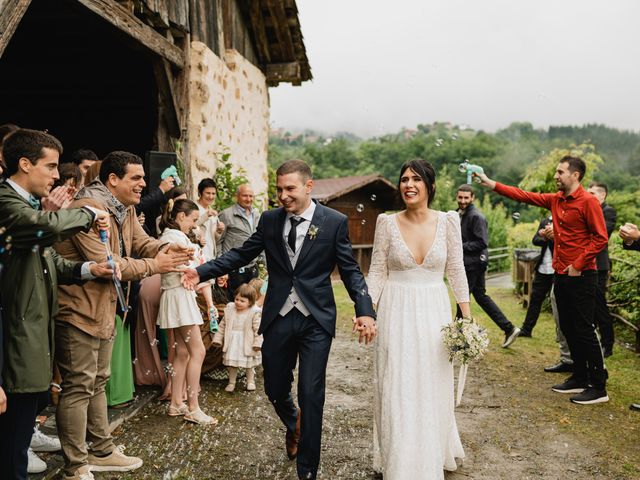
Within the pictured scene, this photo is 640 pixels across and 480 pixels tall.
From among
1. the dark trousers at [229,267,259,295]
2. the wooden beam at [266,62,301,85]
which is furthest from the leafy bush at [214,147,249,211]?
the wooden beam at [266,62,301,85]

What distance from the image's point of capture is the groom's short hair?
149 inches

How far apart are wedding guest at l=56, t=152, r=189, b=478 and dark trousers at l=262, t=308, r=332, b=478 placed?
853mm

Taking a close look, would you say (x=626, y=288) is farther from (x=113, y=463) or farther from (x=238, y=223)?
(x=113, y=463)

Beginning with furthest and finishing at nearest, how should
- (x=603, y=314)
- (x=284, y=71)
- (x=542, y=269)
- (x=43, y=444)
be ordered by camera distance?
(x=284, y=71) < (x=542, y=269) < (x=603, y=314) < (x=43, y=444)

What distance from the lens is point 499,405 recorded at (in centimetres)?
585

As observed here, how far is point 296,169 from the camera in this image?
12.5 ft

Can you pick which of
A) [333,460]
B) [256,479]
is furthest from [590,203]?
[256,479]

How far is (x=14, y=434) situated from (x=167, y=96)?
18.7ft

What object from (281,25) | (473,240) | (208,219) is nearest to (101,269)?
(208,219)

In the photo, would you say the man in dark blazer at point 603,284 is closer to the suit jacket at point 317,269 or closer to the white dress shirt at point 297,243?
the suit jacket at point 317,269

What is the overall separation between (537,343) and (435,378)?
5885mm

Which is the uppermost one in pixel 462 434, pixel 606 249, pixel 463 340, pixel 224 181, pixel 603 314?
pixel 224 181

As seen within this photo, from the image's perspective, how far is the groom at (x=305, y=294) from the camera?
378 cm

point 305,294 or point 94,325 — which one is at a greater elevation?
point 305,294
